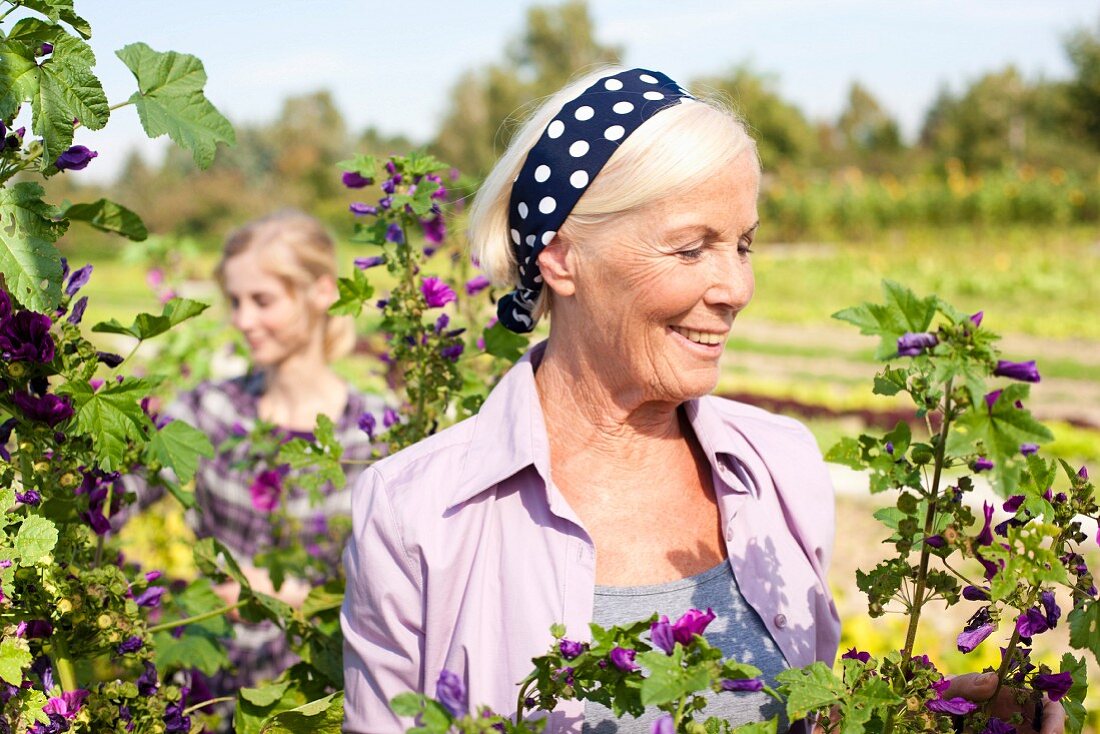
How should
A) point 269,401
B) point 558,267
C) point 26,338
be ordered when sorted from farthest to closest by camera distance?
point 269,401 → point 558,267 → point 26,338

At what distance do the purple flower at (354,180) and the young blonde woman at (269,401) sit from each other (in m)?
1.15

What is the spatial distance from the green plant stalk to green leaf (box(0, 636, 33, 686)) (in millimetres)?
227

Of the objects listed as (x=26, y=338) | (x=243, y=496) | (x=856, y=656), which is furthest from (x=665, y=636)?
(x=243, y=496)

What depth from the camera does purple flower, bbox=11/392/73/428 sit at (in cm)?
146

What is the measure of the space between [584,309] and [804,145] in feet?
115

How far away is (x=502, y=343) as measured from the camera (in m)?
2.28

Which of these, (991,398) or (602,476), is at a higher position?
(991,398)

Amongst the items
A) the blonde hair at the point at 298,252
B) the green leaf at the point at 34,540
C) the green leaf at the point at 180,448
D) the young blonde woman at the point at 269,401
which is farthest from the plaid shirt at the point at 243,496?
the green leaf at the point at 34,540

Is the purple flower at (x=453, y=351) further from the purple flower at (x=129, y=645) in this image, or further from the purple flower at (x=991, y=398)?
the purple flower at (x=991, y=398)

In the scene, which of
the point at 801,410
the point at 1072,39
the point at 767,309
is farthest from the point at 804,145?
the point at 801,410

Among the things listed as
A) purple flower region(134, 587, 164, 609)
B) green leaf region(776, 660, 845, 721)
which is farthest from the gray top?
purple flower region(134, 587, 164, 609)

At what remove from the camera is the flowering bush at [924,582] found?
1072 millimetres

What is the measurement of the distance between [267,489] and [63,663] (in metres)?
→ 1.69

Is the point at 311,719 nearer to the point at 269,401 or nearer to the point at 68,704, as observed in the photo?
the point at 68,704
